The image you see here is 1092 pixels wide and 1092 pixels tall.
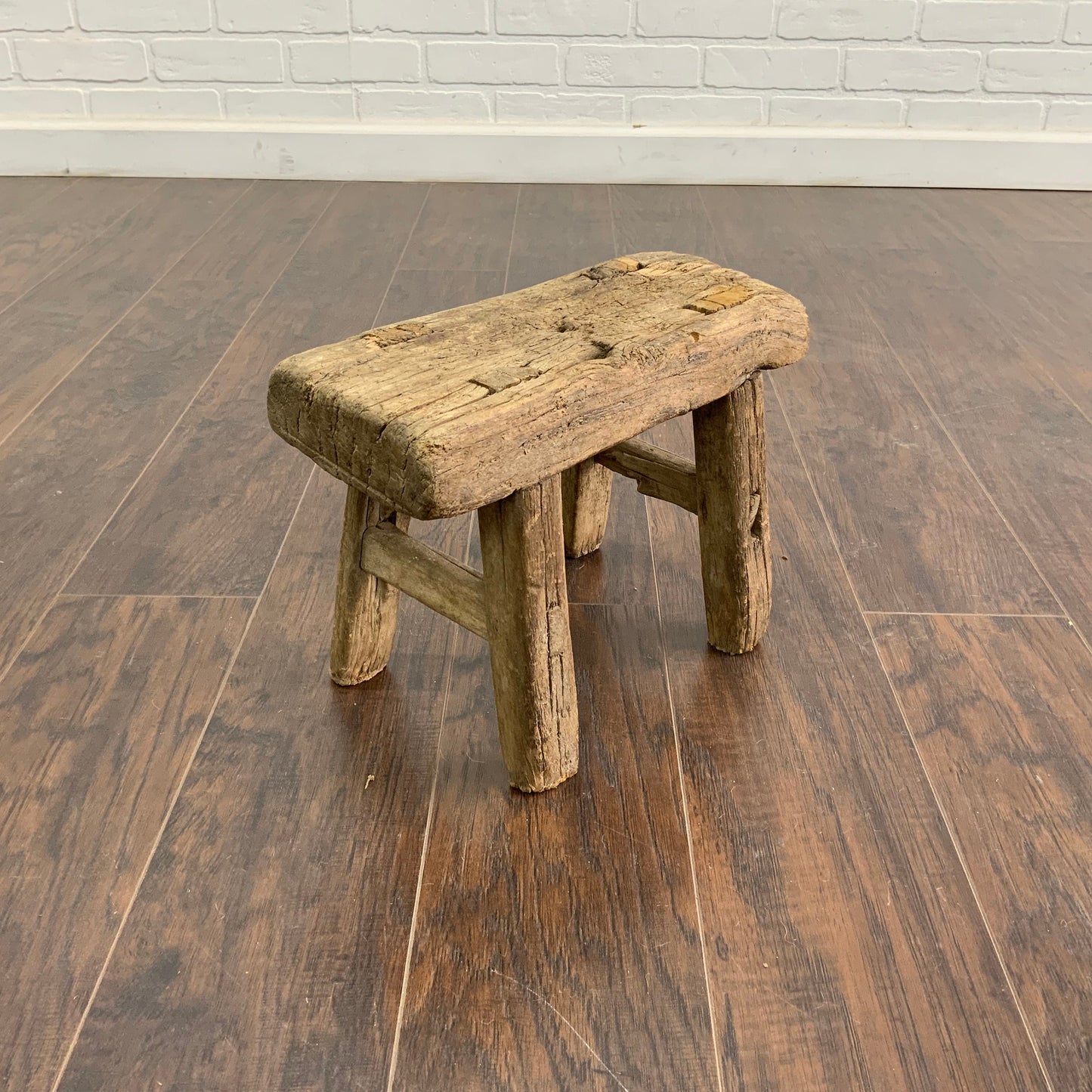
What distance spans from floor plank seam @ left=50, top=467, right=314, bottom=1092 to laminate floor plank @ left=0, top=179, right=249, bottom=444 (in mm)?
657

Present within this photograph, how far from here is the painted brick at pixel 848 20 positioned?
2922 millimetres

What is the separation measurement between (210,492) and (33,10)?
2.05 meters

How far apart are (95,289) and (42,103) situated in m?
1.03

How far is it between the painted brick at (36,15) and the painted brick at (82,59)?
3 centimetres

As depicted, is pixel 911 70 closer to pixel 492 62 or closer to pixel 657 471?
pixel 492 62

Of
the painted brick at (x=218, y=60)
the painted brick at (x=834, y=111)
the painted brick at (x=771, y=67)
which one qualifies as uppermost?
the painted brick at (x=218, y=60)

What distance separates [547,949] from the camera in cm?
95

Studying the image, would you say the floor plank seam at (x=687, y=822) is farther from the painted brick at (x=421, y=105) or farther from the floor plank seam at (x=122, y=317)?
the painted brick at (x=421, y=105)

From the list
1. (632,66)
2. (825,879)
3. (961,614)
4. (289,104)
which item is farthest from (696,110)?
(825,879)

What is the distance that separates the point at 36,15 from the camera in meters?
2.97

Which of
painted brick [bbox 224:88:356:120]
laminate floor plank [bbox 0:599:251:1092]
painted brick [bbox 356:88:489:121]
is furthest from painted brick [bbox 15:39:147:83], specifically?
laminate floor plank [bbox 0:599:251:1092]

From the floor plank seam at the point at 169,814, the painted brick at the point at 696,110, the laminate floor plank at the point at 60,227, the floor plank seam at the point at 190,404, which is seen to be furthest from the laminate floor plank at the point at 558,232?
the floor plank seam at the point at 169,814

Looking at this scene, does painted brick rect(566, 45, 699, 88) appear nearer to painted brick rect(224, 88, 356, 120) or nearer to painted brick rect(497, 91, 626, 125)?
painted brick rect(497, 91, 626, 125)

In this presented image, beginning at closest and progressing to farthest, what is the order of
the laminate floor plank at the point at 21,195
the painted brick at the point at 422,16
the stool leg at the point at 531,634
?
the stool leg at the point at 531,634, the laminate floor plank at the point at 21,195, the painted brick at the point at 422,16
